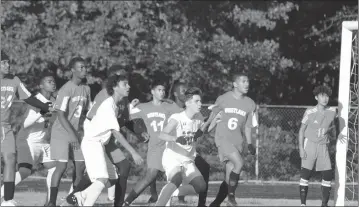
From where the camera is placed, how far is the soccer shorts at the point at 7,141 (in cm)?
1318

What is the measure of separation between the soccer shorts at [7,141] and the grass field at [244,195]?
123cm

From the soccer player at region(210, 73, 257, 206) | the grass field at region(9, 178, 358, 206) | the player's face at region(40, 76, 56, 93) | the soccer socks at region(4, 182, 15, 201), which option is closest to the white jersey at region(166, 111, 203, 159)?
the soccer player at region(210, 73, 257, 206)

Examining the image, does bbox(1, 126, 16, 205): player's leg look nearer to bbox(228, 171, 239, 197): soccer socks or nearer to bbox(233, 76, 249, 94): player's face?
bbox(228, 171, 239, 197): soccer socks

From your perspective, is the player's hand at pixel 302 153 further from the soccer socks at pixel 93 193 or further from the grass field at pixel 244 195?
the soccer socks at pixel 93 193

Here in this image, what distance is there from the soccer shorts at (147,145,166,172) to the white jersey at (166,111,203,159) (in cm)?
117

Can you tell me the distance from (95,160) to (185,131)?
1.26m

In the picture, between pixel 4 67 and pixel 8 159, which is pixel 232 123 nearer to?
pixel 8 159

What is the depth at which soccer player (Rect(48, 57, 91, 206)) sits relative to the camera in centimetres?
1337

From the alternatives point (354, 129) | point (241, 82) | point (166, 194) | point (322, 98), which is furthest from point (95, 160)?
point (354, 129)

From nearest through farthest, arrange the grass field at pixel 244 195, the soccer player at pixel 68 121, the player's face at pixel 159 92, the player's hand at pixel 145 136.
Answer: the player's hand at pixel 145 136
the soccer player at pixel 68 121
the player's face at pixel 159 92
the grass field at pixel 244 195

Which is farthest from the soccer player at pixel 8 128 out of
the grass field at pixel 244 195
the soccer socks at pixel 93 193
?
the soccer socks at pixel 93 193

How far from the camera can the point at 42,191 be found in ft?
60.1

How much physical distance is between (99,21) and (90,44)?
0.69 m

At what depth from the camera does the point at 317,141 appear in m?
15.8
